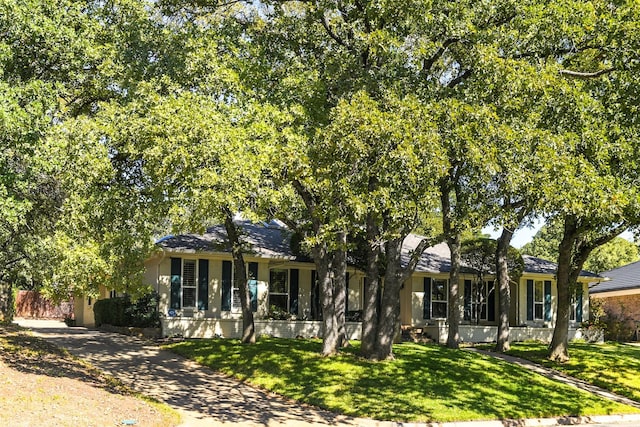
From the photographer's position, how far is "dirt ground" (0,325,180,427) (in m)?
11.7

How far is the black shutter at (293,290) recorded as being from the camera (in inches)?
1103

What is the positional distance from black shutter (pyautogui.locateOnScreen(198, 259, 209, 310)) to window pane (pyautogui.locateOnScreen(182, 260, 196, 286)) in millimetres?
226

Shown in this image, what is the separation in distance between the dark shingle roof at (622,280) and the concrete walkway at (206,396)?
67.8 feet

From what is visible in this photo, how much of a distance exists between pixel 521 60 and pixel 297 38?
237 inches

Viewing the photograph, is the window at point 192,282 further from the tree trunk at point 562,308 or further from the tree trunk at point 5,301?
the tree trunk at point 562,308

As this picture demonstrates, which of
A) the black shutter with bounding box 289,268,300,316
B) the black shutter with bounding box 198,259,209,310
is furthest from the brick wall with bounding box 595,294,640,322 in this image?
the black shutter with bounding box 198,259,209,310

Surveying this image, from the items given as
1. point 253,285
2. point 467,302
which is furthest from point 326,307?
point 467,302

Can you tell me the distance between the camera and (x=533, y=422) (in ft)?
51.8

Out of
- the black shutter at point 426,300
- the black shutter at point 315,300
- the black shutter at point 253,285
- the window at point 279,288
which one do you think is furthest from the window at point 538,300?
the black shutter at point 253,285

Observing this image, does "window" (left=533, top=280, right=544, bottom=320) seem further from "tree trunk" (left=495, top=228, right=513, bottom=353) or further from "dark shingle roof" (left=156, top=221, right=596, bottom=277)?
"tree trunk" (left=495, top=228, right=513, bottom=353)

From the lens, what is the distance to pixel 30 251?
2416cm

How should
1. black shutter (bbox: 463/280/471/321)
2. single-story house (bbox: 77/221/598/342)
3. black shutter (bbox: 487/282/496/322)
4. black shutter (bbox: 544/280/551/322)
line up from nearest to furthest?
single-story house (bbox: 77/221/598/342) → black shutter (bbox: 463/280/471/321) → black shutter (bbox: 487/282/496/322) → black shutter (bbox: 544/280/551/322)

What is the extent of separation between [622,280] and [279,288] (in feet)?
75.0

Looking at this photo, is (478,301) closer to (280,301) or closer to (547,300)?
(547,300)
